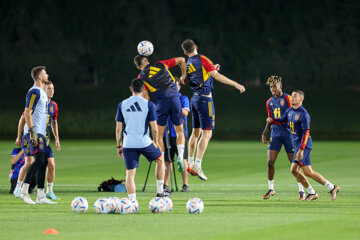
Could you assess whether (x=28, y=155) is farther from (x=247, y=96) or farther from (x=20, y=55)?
(x=20, y=55)

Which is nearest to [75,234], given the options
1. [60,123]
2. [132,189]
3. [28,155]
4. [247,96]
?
[132,189]

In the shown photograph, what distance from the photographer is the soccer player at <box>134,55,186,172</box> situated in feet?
49.8

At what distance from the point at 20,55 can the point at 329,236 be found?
A: 5766 centimetres

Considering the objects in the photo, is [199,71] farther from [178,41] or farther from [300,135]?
[178,41]

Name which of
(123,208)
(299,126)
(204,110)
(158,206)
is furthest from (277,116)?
(123,208)

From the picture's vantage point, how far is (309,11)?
61.0m

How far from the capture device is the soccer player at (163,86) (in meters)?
15.2

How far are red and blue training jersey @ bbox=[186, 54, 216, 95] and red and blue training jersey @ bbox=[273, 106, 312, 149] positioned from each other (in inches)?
76.0

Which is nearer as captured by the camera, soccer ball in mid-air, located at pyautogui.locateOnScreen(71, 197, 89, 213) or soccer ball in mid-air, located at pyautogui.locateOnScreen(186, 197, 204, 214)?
soccer ball in mid-air, located at pyautogui.locateOnScreen(186, 197, 204, 214)

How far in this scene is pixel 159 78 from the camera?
50.0 ft

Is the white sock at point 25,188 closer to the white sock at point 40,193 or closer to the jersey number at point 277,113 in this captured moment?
the white sock at point 40,193

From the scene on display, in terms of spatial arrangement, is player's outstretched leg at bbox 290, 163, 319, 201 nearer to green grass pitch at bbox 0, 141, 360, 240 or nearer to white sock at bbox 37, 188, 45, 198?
green grass pitch at bbox 0, 141, 360, 240

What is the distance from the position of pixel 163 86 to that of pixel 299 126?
2880mm

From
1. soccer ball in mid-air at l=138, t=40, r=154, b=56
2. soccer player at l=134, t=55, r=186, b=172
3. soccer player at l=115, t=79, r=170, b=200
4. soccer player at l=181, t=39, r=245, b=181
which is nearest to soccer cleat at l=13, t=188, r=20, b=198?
soccer player at l=134, t=55, r=186, b=172
